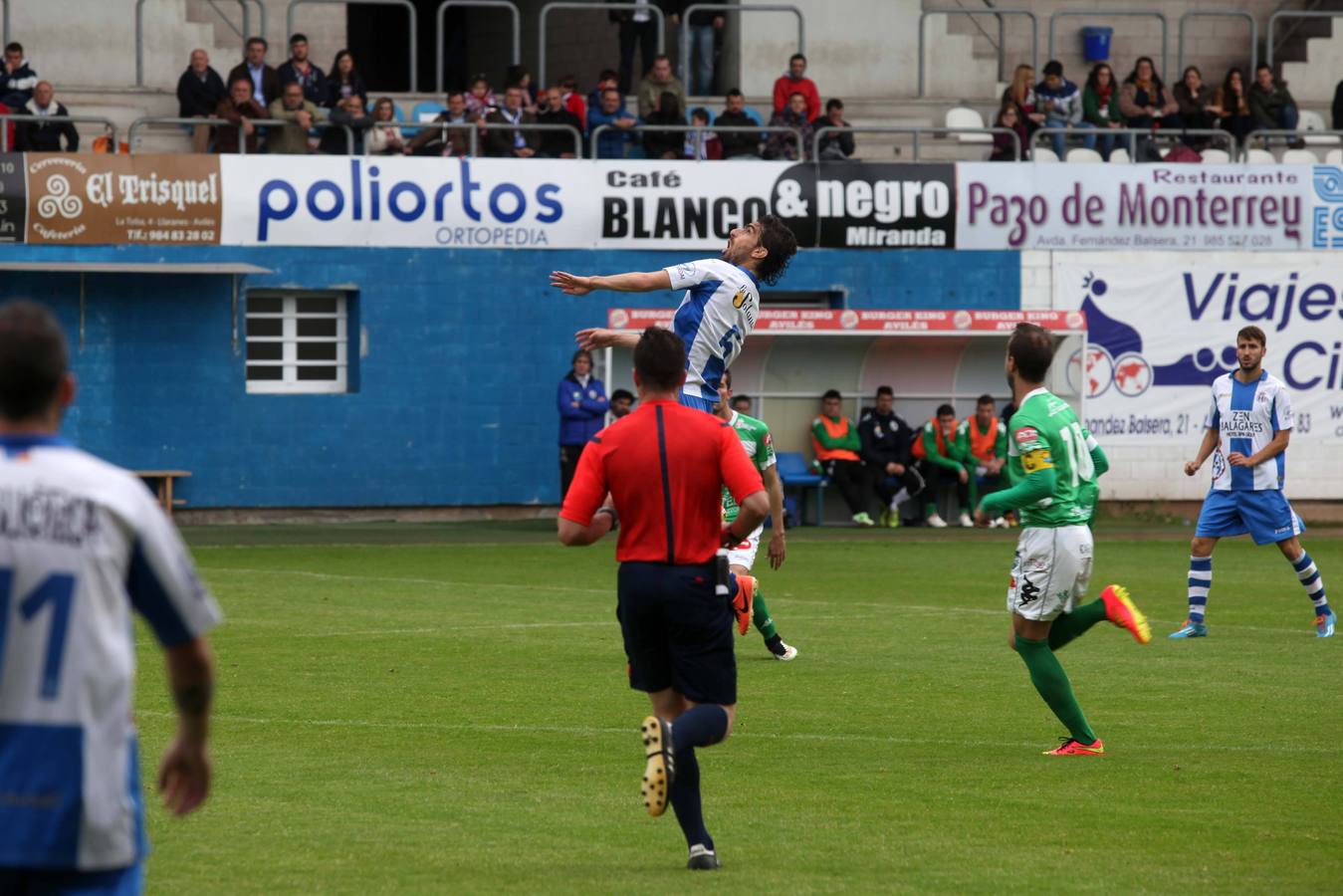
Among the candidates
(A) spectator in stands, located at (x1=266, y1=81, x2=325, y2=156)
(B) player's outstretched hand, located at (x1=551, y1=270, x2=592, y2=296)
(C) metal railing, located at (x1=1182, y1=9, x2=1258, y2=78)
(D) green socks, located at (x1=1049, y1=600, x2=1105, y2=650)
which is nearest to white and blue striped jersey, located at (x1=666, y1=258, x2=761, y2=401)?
(B) player's outstretched hand, located at (x1=551, y1=270, x2=592, y2=296)

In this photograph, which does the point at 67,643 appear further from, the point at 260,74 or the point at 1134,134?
the point at 1134,134

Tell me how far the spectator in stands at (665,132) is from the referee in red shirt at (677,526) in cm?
1997

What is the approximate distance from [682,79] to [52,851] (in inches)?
1005

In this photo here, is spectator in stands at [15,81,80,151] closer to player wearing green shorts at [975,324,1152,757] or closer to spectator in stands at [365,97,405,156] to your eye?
spectator in stands at [365,97,405,156]

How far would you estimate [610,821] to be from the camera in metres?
7.77

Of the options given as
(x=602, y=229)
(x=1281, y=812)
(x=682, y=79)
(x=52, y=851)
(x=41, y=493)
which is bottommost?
(x=1281, y=812)

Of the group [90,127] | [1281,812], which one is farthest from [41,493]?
[90,127]

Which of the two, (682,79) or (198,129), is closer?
(198,129)

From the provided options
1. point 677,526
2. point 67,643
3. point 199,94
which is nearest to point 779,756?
point 677,526

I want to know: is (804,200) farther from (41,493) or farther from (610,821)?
(41,493)

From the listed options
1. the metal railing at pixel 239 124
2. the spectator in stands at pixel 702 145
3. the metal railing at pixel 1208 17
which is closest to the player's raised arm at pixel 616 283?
the metal railing at pixel 239 124

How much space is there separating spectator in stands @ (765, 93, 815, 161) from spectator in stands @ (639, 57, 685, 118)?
4.18 feet

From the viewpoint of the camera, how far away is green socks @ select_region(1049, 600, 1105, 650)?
30.7 ft

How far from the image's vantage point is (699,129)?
2633 cm
